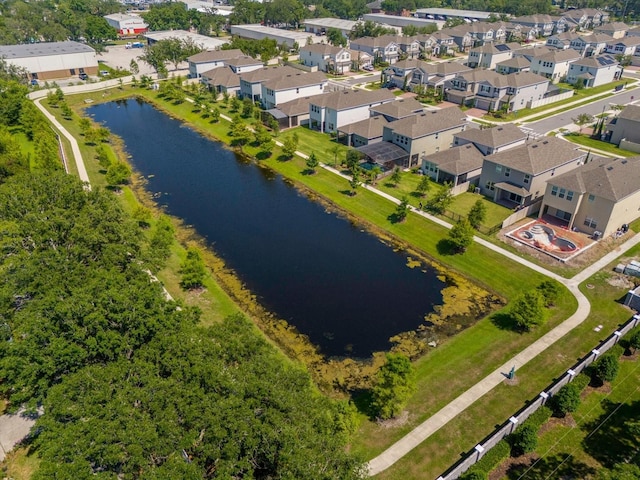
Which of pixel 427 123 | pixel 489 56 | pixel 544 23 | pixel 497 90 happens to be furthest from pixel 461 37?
pixel 427 123

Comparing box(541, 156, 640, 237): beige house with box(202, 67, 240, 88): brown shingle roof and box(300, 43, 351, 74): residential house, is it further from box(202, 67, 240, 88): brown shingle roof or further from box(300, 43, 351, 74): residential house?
box(300, 43, 351, 74): residential house

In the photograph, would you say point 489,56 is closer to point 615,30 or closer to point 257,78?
point 257,78

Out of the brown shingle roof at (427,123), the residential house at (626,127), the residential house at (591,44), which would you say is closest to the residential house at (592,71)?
the residential house at (591,44)

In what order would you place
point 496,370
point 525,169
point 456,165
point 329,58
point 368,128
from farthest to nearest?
point 329,58 → point 368,128 → point 456,165 → point 525,169 → point 496,370

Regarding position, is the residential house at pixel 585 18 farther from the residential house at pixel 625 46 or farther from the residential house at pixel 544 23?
the residential house at pixel 625 46

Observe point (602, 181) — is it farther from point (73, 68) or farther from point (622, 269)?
point (73, 68)
